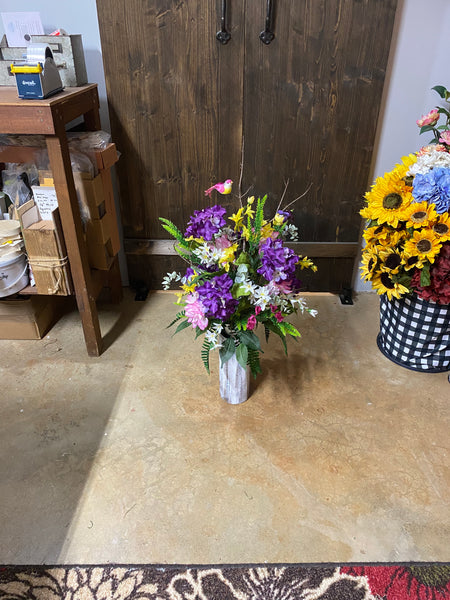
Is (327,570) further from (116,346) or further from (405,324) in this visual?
(116,346)

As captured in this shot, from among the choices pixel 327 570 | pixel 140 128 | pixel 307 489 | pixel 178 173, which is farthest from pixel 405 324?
pixel 140 128

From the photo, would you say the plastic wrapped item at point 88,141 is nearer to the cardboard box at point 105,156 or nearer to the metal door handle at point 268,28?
the cardboard box at point 105,156

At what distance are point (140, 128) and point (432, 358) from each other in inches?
58.4

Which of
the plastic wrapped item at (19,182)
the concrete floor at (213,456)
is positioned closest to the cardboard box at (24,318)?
the concrete floor at (213,456)

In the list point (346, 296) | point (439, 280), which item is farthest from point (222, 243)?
point (346, 296)

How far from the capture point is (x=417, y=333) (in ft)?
5.58

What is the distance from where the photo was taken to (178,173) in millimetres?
2029

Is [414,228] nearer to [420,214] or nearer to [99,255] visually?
[420,214]

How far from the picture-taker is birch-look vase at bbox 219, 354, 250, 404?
60.7 inches

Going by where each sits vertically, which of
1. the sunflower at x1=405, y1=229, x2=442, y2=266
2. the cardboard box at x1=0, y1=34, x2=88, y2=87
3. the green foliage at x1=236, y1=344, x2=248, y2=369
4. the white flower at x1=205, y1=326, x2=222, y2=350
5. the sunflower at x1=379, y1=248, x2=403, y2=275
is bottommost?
the green foliage at x1=236, y1=344, x2=248, y2=369

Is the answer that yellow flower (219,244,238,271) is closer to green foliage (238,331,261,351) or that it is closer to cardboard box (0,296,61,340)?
green foliage (238,331,261,351)

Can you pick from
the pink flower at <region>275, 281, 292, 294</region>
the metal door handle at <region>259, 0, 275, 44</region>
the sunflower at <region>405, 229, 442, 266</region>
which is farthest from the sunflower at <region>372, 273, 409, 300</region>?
the metal door handle at <region>259, 0, 275, 44</region>

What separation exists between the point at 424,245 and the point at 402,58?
85 cm

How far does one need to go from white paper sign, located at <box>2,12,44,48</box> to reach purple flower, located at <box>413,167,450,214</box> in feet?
4.91
